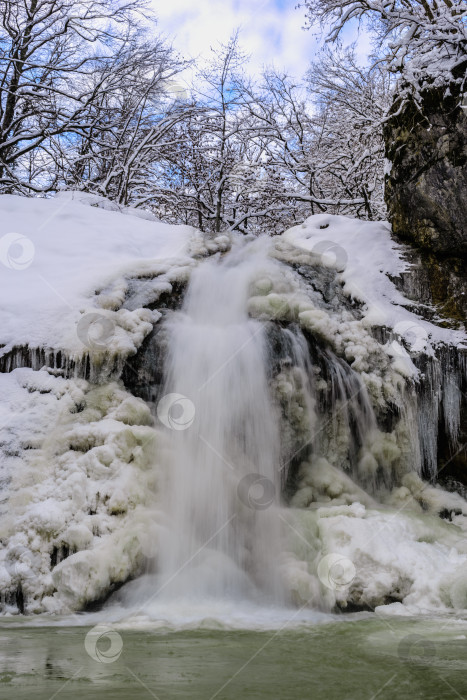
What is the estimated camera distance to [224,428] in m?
4.21

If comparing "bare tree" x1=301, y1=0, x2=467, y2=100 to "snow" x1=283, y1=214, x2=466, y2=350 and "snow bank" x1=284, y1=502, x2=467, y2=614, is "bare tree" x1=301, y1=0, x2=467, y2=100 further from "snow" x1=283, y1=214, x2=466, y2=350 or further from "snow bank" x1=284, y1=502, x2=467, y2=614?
"snow bank" x1=284, y1=502, x2=467, y2=614

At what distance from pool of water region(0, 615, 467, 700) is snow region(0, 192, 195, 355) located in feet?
7.16

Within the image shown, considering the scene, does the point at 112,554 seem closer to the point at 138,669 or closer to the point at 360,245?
the point at 138,669

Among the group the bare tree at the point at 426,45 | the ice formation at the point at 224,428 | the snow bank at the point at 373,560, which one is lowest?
the snow bank at the point at 373,560

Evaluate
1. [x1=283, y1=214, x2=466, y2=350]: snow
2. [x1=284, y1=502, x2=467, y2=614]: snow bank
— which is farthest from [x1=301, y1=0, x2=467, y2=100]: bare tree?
[x1=284, y1=502, x2=467, y2=614]: snow bank

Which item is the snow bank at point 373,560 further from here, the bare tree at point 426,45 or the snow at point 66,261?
the bare tree at point 426,45

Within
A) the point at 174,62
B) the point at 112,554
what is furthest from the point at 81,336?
the point at 174,62

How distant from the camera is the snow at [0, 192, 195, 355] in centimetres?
433

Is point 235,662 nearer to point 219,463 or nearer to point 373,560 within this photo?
point 373,560

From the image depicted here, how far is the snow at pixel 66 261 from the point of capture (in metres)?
4.33

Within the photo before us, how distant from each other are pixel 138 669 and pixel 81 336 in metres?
2.75

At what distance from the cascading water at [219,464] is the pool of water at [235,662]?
2.49 feet

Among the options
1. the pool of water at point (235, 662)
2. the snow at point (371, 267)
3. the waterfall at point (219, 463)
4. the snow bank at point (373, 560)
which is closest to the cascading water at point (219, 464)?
the waterfall at point (219, 463)

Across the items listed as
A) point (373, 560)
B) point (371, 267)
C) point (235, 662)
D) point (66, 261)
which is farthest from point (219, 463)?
point (371, 267)
